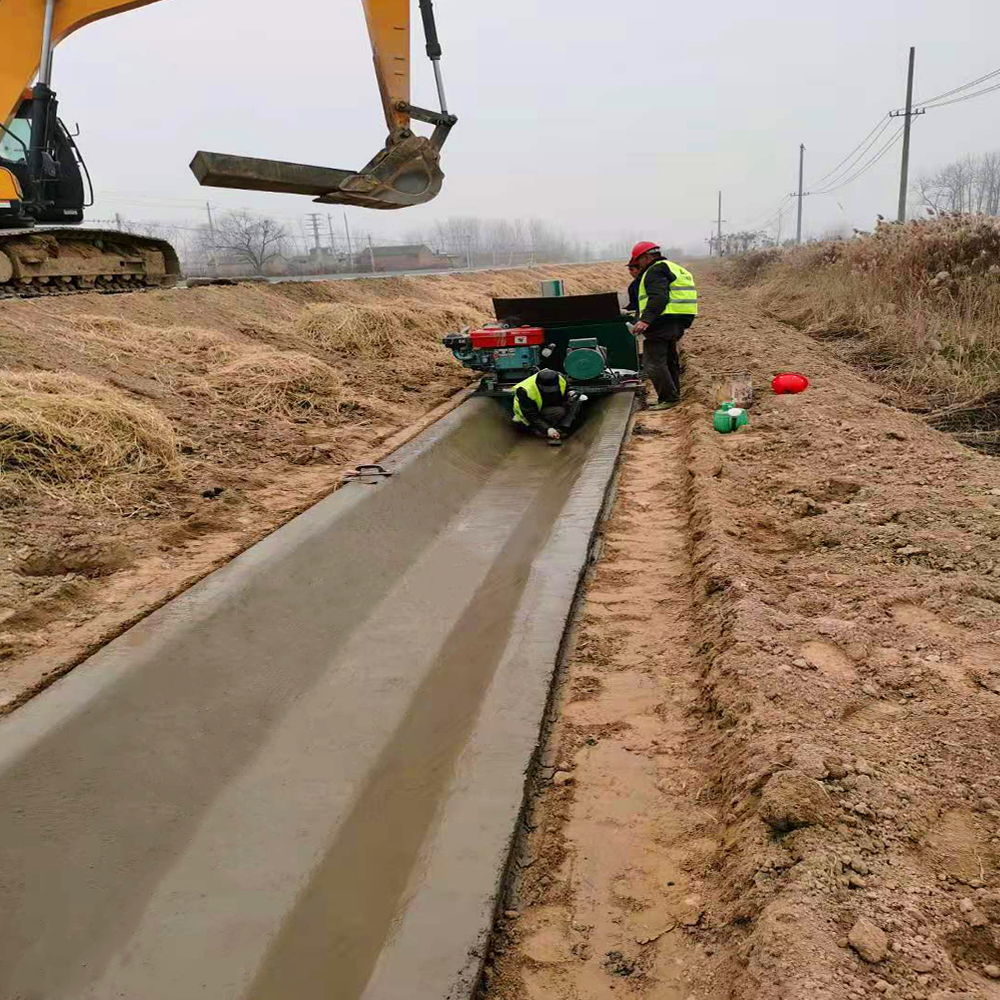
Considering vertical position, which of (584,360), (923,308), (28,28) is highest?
(28,28)

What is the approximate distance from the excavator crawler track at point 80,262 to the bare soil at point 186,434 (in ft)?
4.69

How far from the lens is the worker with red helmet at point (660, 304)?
315 inches

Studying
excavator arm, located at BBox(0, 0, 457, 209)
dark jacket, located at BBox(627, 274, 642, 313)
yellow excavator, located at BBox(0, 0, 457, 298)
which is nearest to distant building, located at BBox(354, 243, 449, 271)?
yellow excavator, located at BBox(0, 0, 457, 298)

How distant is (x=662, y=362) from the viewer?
845 cm

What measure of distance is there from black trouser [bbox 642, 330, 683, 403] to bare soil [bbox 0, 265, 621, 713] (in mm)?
2384

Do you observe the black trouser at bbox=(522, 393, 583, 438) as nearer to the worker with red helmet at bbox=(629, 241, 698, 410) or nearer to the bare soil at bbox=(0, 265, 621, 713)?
the worker with red helmet at bbox=(629, 241, 698, 410)

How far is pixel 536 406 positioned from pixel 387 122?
9.90 ft

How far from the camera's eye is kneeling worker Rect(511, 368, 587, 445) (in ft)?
25.6

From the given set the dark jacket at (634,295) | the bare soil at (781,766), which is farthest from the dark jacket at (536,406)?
the bare soil at (781,766)

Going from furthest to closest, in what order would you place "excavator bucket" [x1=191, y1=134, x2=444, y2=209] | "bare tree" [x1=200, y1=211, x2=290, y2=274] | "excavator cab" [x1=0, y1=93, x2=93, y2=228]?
"bare tree" [x1=200, y1=211, x2=290, y2=274], "excavator cab" [x1=0, y1=93, x2=93, y2=228], "excavator bucket" [x1=191, y1=134, x2=444, y2=209]

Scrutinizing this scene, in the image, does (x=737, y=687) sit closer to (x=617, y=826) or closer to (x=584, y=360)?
(x=617, y=826)

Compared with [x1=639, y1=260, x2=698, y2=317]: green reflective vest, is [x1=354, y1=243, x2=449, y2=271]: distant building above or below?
above

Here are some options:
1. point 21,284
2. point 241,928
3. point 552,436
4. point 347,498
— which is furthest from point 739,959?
point 21,284

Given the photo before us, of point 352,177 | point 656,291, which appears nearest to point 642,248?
point 656,291
